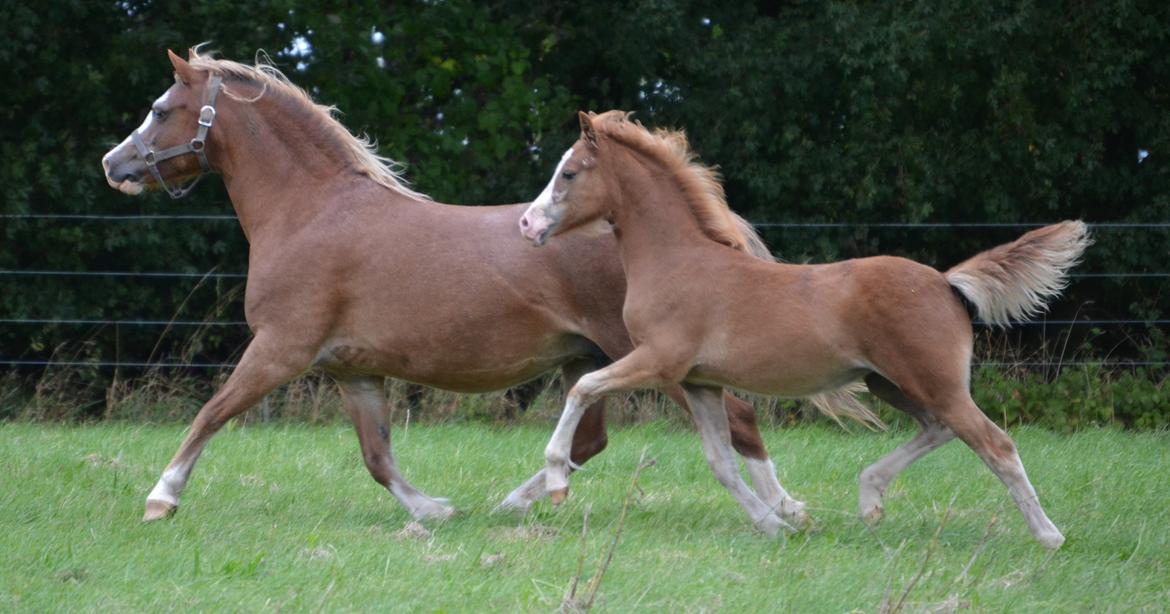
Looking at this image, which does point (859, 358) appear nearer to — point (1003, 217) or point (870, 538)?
point (870, 538)

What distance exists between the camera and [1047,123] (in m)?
13.5

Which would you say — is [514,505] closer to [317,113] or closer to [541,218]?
[541,218]

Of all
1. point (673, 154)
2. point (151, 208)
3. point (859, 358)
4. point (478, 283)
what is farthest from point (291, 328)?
point (151, 208)

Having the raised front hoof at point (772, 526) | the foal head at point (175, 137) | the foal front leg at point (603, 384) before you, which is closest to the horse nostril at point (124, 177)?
the foal head at point (175, 137)

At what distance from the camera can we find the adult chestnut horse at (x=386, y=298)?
636 centimetres

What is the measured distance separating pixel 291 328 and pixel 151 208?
25.7 feet

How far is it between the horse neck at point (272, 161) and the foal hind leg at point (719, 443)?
2.06 meters

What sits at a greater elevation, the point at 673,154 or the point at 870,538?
the point at 673,154

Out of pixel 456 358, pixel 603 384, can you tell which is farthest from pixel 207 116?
pixel 603 384

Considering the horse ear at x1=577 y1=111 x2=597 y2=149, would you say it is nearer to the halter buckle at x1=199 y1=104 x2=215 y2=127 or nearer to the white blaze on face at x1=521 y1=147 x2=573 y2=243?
the white blaze on face at x1=521 y1=147 x2=573 y2=243

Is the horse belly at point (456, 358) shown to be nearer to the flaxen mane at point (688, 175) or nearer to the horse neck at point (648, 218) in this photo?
the horse neck at point (648, 218)

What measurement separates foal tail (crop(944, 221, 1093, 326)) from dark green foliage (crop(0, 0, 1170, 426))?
278 inches

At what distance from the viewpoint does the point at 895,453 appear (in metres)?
6.07

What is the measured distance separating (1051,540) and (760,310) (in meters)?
1.45
